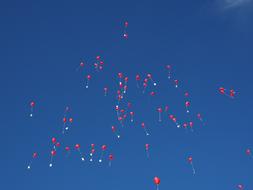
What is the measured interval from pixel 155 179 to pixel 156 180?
A: 0.18 metres

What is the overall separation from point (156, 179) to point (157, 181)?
10.6 inches

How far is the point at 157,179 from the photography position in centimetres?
2162

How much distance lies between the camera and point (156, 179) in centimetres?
2159

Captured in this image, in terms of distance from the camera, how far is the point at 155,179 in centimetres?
2156

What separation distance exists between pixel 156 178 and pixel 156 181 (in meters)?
0.53

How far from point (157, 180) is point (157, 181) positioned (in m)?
0.14

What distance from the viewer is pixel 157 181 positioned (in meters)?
21.5

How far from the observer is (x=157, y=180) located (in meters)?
21.6

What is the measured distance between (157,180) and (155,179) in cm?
33

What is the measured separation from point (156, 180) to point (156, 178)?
0.37m

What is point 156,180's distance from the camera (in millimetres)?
21438

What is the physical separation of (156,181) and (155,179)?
12.1 inches

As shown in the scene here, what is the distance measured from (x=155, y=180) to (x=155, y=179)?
167mm

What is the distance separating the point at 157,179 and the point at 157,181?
0.79 ft
